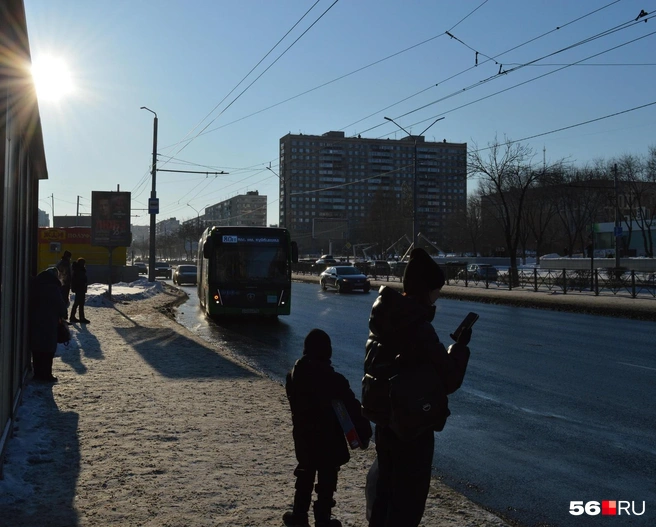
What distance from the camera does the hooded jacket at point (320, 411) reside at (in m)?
4.14

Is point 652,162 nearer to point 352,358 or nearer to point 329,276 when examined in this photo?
point 329,276

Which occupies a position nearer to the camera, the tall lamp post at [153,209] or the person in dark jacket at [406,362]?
the person in dark jacket at [406,362]

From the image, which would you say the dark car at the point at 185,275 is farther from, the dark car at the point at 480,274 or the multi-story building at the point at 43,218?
the multi-story building at the point at 43,218

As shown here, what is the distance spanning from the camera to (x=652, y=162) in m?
66.5

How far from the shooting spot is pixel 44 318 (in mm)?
9156

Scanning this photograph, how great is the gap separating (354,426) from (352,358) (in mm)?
8825

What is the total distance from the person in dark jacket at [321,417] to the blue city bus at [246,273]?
1561cm

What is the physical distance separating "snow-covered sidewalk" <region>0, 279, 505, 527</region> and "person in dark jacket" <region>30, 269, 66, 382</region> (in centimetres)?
36

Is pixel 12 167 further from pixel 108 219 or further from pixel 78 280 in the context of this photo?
pixel 108 219

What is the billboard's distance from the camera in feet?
96.0

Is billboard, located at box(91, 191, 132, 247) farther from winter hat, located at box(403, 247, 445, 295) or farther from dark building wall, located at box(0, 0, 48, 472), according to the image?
winter hat, located at box(403, 247, 445, 295)

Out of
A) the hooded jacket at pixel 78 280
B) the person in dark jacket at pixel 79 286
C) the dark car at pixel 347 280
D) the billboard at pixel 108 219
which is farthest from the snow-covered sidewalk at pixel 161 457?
the dark car at pixel 347 280

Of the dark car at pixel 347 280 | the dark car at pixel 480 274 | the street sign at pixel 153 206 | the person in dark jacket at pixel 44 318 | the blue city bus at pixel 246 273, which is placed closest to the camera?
the person in dark jacket at pixel 44 318

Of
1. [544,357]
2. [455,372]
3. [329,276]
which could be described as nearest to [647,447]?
[455,372]
